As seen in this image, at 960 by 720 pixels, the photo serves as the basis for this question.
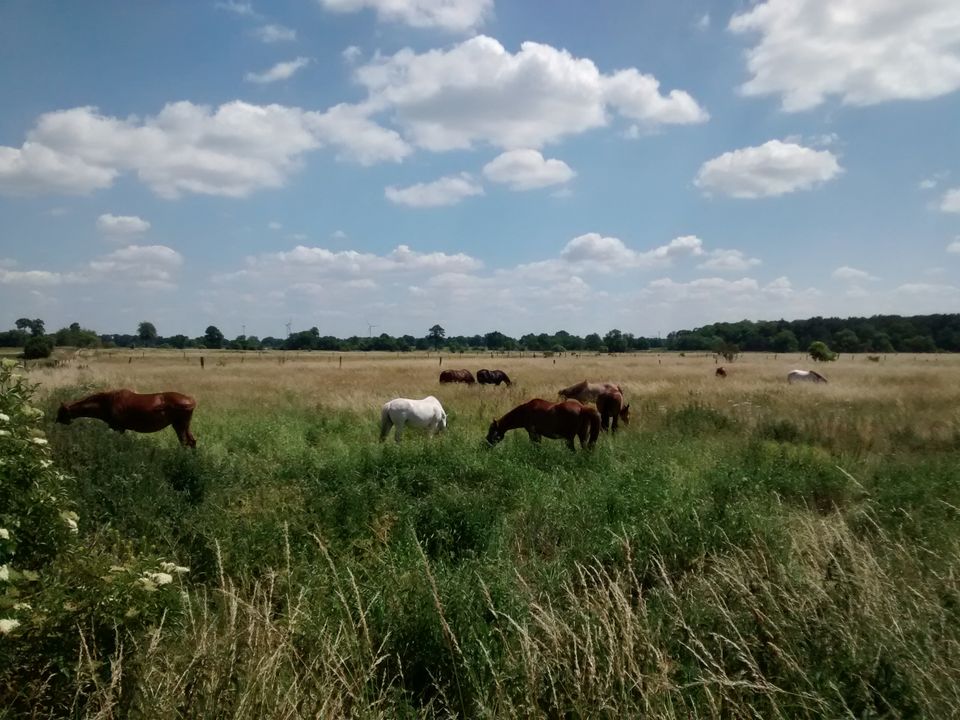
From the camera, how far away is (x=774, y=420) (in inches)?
549

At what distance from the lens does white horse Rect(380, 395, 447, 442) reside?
1327cm

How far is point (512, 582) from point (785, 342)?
359 feet

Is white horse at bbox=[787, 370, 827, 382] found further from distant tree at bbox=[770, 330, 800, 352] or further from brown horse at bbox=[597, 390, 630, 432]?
distant tree at bbox=[770, 330, 800, 352]

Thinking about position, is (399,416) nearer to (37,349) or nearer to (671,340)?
(37,349)

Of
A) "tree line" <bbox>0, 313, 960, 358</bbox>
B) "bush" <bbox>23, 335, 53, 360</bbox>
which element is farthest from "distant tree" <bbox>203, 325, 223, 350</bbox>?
"bush" <bbox>23, 335, 53, 360</bbox>

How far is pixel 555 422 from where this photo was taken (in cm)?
1191

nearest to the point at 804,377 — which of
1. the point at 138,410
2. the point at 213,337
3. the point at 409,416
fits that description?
the point at 409,416

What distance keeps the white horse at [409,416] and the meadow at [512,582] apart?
64.4 inches

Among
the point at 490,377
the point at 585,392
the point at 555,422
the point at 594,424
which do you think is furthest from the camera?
the point at 490,377

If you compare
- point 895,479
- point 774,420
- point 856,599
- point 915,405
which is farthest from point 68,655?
point 915,405

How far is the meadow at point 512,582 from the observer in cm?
303

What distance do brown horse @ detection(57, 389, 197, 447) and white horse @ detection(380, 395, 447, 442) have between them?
3.91 m

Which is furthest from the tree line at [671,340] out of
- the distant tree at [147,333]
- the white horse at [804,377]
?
the white horse at [804,377]

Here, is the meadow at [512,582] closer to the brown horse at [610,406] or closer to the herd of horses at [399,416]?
the herd of horses at [399,416]
